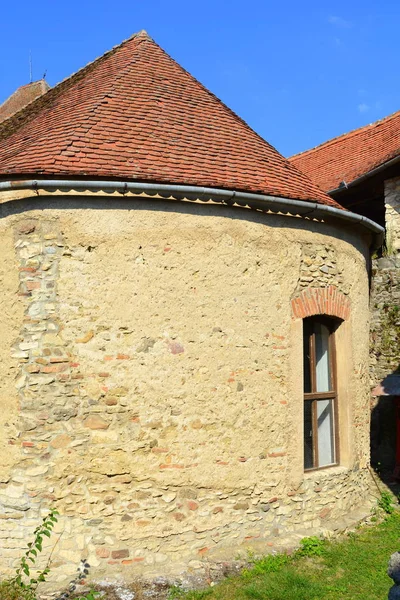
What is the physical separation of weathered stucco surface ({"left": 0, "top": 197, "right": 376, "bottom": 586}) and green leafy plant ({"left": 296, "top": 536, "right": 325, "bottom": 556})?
13cm

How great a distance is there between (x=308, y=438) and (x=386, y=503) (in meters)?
1.72

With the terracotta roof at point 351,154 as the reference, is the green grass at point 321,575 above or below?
below

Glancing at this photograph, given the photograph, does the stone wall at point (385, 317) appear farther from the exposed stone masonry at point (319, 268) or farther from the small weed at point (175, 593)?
the small weed at point (175, 593)

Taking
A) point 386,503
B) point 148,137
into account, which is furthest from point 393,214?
point 148,137

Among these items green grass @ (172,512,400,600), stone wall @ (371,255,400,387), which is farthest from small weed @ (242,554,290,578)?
stone wall @ (371,255,400,387)

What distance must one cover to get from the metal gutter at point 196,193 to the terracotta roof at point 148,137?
0.32ft

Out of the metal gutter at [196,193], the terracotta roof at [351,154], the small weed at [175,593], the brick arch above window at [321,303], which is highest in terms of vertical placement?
the terracotta roof at [351,154]

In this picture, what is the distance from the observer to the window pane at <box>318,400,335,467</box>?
7.07 meters

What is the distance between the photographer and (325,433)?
283 inches

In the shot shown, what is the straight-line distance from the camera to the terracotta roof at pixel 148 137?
19.3 feet

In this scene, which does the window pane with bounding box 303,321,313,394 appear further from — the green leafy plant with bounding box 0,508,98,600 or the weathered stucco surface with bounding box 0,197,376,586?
the green leafy plant with bounding box 0,508,98,600

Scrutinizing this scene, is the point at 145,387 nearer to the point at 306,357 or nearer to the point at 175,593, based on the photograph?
the point at 175,593

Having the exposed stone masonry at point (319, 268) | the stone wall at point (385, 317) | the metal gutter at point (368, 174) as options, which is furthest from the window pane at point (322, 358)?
the metal gutter at point (368, 174)

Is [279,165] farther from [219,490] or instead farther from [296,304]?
[219,490]
